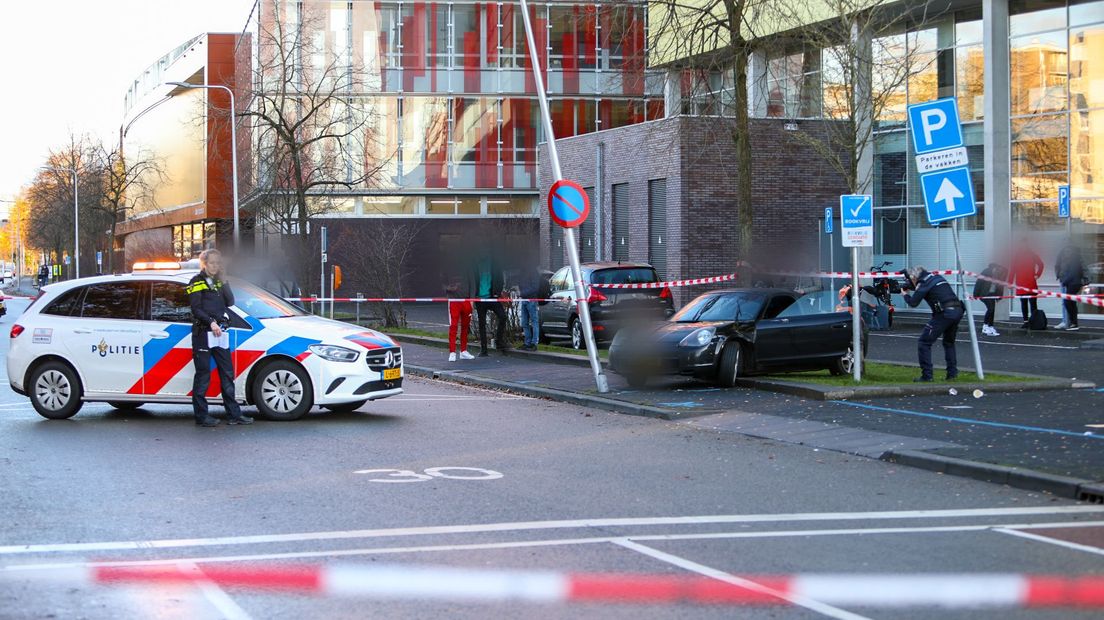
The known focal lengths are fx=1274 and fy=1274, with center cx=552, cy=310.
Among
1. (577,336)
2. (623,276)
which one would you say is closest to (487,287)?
(577,336)

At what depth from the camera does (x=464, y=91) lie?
5544 centimetres

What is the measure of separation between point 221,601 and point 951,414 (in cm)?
986

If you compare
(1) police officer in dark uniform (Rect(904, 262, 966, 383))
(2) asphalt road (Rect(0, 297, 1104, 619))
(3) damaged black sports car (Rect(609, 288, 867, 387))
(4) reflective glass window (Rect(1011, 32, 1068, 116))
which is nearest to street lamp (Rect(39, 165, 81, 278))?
(4) reflective glass window (Rect(1011, 32, 1068, 116))

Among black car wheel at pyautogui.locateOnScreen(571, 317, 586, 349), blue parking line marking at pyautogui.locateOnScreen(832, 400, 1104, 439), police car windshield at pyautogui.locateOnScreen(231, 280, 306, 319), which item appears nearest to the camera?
blue parking line marking at pyautogui.locateOnScreen(832, 400, 1104, 439)

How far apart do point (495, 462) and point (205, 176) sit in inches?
2381

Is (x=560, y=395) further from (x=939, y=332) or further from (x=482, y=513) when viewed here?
(x=482, y=513)

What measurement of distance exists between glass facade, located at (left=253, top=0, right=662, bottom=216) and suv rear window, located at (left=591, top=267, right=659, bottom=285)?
29839mm

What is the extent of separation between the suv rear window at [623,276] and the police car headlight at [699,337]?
25.6ft

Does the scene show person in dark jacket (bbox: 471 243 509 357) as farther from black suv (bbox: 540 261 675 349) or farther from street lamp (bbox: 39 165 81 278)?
street lamp (bbox: 39 165 81 278)

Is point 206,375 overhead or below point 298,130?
below

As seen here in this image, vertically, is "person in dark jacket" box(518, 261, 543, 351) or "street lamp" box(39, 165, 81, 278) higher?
"street lamp" box(39, 165, 81, 278)

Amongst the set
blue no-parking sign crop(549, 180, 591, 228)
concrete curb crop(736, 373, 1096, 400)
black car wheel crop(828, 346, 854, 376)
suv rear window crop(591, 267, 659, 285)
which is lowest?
concrete curb crop(736, 373, 1096, 400)

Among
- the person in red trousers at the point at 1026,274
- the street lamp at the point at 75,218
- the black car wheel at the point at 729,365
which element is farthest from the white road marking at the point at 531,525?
the street lamp at the point at 75,218

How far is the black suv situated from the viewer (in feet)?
80.2
